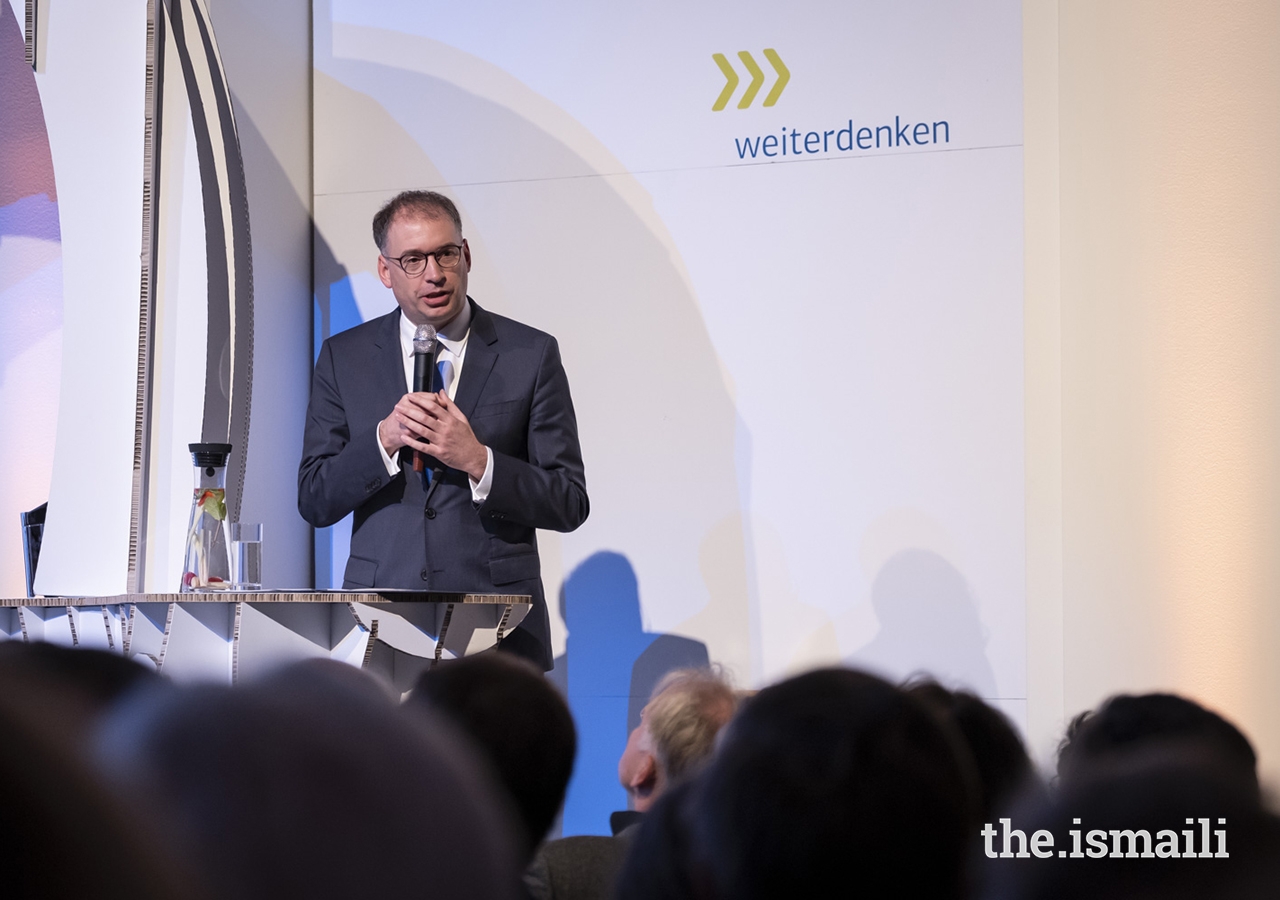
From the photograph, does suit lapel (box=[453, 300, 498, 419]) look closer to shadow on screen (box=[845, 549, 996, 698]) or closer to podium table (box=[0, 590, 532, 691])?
podium table (box=[0, 590, 532, 691])

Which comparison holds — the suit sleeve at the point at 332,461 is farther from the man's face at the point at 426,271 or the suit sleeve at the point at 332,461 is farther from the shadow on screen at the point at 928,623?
the shadow on screen at the point at 928,623

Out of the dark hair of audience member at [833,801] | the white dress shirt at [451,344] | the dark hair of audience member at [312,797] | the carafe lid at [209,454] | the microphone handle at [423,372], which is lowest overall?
the dark hair of audience member at [833,801]

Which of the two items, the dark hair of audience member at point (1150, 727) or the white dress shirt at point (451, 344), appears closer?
the dark hair of audience member at point (1150, 727)

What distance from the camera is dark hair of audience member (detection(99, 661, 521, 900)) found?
0.49m

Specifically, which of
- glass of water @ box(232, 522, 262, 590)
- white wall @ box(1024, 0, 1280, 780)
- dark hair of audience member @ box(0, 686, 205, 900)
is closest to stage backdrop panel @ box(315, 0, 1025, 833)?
white wall @ box(1024, 0, 1280, 780)

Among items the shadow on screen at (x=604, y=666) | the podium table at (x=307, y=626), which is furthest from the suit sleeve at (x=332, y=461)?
the shadow on screen at (x=604, y=666)

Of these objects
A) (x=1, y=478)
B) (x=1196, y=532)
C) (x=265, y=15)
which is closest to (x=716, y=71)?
(x=265, y=15)

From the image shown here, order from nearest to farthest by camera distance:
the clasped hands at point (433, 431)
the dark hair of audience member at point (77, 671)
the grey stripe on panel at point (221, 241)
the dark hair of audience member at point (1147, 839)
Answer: the dark hair of audience member at point (1147, 839) < the dark hair of audience member at point (77, 671) < the clasped hands at point (433, 431) < the grey stripe on panel at point (221, 241)

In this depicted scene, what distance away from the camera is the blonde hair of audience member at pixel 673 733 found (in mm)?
1792

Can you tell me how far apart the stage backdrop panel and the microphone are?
1775 mm

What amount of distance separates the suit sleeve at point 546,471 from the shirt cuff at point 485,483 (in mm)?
10

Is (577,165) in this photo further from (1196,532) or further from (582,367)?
(1196,532)

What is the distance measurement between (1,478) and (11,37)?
4.87 ft

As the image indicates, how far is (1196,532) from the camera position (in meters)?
3.47
